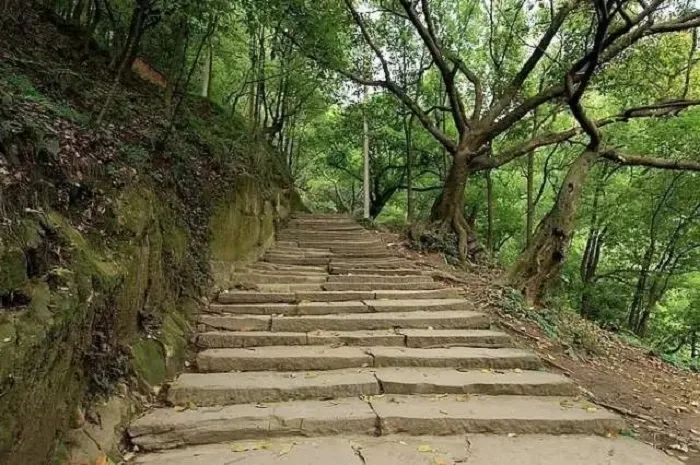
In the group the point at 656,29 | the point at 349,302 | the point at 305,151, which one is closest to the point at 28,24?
the point at 349,302

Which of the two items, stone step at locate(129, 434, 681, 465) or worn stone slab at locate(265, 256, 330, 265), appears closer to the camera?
stone step at locate(129, 434, 681, 465)

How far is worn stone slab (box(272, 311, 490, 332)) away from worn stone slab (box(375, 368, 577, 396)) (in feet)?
3.03

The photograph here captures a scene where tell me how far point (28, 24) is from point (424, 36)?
605 cm

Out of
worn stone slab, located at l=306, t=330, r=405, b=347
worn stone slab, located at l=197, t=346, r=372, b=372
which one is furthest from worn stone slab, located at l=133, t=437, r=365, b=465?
worn stone slab, located at l=306, t=330, r=405, b=347

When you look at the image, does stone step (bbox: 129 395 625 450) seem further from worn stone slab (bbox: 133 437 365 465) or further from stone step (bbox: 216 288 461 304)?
stone step (bbox: 216 288 461 304)

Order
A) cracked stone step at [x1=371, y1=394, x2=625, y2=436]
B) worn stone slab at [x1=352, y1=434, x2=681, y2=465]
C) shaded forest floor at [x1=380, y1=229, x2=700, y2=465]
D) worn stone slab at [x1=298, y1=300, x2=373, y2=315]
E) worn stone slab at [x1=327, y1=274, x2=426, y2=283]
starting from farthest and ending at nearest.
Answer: worn stone slab at [x1=327, y1=274, x2=426, y2=283], worn stone slab at [x1=298, y1=300, x2=373, y2=315], shaded forest floor at [x1=380, y1=229, x2=700, y2=465], cracked stone step at [x1=371, y1=394, x2=625, y2=436], worn stone slab at [x1=352, y1=434, x2=681, y2=465]

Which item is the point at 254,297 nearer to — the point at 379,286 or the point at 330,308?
the point at 330,308

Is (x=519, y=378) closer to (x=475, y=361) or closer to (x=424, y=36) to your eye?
(x=475, y=361)

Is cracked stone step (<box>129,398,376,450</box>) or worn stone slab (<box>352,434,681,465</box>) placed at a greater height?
worn stone slab (<box>352,434,681,465</box>)

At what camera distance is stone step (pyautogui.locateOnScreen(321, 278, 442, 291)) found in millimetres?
6383

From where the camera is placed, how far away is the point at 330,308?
218 inches

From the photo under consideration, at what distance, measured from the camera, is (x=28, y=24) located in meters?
6.18

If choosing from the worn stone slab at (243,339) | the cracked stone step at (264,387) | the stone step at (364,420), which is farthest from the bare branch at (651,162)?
the cracked stone step at (264,387)

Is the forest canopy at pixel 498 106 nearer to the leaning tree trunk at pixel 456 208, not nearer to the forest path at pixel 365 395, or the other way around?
the leaning tree trunk at pixel 456 208
